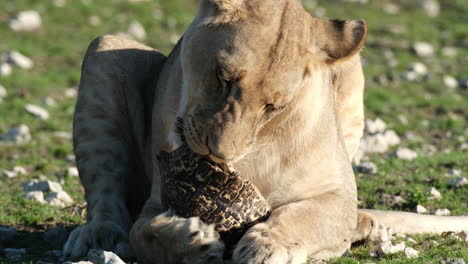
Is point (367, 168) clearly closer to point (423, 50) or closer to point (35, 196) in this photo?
point (35, 196)

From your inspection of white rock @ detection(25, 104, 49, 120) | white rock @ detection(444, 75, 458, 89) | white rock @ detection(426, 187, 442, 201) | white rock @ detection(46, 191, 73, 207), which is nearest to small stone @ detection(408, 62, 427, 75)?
white rock @ detection(444, 75, 458, 89)

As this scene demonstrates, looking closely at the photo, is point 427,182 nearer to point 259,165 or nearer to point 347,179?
point 347,179

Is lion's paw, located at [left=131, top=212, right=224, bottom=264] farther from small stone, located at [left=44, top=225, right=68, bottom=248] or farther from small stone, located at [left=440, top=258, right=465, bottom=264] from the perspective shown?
small stone, located at [left=440, top=258, right=465, bottom=264]

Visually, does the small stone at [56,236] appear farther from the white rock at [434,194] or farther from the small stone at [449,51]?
the small stone at [449,51]

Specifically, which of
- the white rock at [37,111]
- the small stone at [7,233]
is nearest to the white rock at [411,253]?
the small stone at [7,233]

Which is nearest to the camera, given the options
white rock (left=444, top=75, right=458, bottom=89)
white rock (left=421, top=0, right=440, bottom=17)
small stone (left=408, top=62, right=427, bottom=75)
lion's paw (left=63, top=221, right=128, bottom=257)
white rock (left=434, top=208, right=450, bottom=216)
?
lion's paw (left=63, top=221, right=128, bottom=257)

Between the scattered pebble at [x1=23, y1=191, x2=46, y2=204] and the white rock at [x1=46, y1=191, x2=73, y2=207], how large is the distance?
Answer: 2.4 inches

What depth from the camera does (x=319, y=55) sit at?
4.75m

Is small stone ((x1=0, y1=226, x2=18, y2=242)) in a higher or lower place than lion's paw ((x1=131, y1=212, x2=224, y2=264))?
lower

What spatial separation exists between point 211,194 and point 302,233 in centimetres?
61

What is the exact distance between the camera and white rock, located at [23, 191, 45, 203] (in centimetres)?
712

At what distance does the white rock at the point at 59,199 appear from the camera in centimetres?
712

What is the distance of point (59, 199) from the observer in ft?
23.5

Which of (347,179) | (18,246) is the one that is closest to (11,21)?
(18,246)
